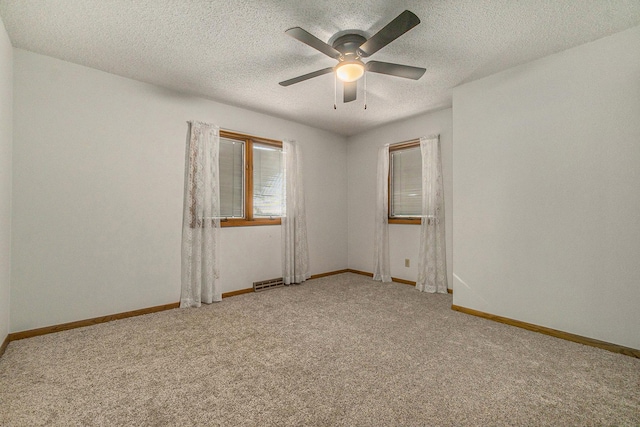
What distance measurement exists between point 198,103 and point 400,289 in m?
3.71

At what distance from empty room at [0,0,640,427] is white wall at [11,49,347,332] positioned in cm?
2

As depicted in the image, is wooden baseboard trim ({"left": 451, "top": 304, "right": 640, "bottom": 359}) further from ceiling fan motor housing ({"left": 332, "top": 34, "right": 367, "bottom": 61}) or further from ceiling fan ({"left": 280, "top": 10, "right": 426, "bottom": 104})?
ceiling fan motor housing ({"left": 332, "top": 34, "right": 367, "bottom": 61})

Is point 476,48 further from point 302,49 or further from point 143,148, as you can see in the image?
point 143,148

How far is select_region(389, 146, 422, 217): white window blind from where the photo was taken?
4543 millimetres

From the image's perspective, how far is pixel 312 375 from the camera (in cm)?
192

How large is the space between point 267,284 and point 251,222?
36.9 inches

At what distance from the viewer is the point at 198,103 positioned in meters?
3.68

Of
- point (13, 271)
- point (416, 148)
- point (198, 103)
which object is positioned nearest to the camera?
point (13, 271)

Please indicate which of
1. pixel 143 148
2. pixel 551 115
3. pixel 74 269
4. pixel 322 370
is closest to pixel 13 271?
pixel 74 269

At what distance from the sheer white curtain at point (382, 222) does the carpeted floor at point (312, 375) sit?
169 cm

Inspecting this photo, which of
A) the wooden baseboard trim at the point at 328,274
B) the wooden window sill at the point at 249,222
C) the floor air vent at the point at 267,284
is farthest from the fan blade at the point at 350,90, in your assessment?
the wooden baseboard trim at the point at 328,274

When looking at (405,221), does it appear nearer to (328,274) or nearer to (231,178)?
(328,274)

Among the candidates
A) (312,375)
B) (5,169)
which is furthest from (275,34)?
(312,375)

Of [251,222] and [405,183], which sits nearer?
[251,222]
